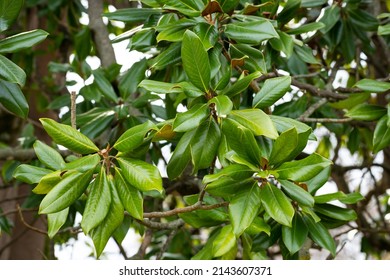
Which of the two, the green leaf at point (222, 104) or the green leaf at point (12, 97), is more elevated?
the green leaf at point (222, 104)

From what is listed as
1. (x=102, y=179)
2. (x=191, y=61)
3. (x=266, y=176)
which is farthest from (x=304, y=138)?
(x=102, y=179)

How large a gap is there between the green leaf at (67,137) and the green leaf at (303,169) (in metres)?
0.31

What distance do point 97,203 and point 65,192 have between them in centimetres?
6

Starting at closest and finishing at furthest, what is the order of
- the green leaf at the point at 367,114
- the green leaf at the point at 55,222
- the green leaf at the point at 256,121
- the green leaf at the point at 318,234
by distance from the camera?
1. the green leaf at the point at 256,121
2. the green leaf at the point at 55,222
3. the green leaf at the point at 318,234
4. the green leaf at the point at 367,114

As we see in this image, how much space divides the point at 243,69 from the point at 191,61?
225 mm

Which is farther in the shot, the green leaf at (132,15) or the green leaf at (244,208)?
the green leaf at (132,15)

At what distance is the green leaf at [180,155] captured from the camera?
1.05 m

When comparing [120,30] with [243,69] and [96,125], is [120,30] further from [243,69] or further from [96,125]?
[243,69]

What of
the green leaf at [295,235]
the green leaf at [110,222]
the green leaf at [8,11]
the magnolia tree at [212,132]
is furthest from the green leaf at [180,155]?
the green leaf at [8,11]

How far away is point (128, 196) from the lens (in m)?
0.99

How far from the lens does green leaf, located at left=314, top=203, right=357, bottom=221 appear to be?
1.21 m

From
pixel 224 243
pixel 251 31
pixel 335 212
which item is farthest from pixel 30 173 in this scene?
pixel 335 212

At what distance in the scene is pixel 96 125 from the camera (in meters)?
1.56

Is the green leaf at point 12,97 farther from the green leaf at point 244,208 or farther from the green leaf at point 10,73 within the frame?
the green leaf at point 244,208
